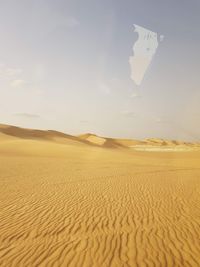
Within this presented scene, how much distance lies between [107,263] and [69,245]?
1.15m

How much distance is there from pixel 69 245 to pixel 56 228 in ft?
4.05

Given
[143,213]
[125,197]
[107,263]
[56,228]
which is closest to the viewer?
[107,263]

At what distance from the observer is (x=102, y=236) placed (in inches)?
261

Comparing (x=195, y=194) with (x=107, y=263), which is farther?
(x=195, y=194)

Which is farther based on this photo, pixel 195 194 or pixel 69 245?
pixel 195 194

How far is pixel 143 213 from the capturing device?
880cm

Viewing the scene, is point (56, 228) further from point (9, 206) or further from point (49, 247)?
point (9, 206)

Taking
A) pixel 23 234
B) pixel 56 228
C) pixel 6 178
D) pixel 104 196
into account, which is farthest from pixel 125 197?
pixel 6 178

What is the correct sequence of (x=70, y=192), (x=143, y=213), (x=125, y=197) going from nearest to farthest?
1. (x=143, y=213)
2. (x=125, y=197)
3. (x=70, y=192)

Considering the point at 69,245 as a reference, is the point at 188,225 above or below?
above

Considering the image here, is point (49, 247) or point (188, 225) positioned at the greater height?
point (188, 225)

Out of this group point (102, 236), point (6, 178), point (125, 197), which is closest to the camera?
point (102, 236)

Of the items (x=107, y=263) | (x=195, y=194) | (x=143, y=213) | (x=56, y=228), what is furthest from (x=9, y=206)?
(x=195, y=194)

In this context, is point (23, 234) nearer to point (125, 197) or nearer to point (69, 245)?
point (69, 245)
